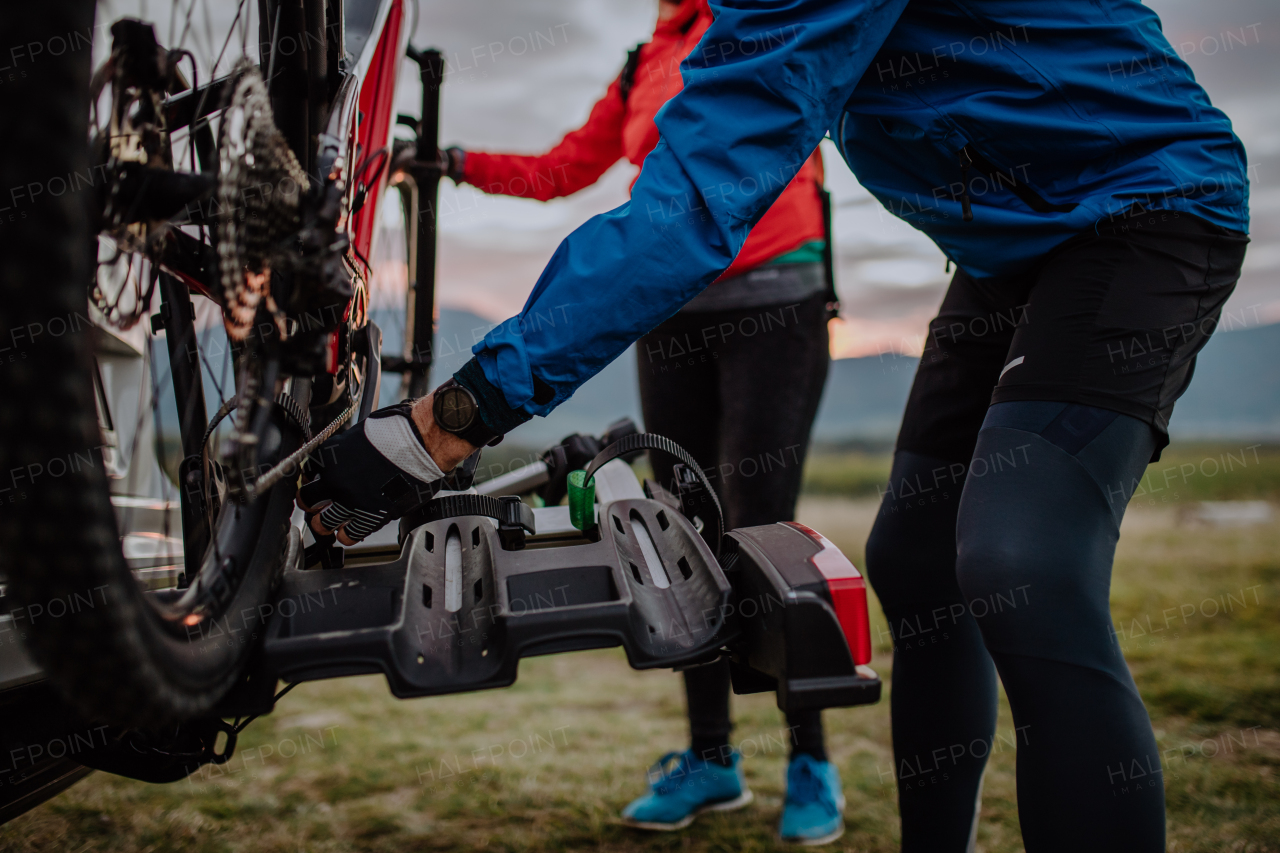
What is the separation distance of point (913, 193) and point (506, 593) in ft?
2.58

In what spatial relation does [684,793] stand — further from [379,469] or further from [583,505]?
[379,469]

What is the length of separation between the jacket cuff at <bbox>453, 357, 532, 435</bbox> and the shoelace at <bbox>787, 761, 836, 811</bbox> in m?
1.29

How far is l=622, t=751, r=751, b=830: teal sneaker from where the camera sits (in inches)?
69.1

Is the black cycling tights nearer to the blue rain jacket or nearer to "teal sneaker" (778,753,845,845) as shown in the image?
the blue rain jacket

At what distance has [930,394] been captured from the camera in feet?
4.17

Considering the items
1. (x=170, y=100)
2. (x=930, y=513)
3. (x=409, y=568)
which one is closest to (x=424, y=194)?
(x=170, y=100)

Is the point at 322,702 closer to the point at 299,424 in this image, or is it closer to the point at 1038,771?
the point at 299,424

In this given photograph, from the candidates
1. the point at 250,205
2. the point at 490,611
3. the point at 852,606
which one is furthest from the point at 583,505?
the point at 250,205

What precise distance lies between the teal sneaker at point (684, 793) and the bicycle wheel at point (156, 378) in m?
1.12

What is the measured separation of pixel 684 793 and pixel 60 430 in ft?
5.39

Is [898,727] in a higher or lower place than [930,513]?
lower

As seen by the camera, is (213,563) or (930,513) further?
(930,513)

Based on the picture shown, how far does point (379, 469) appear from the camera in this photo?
90 centimetres

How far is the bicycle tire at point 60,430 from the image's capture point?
0.48 meters
